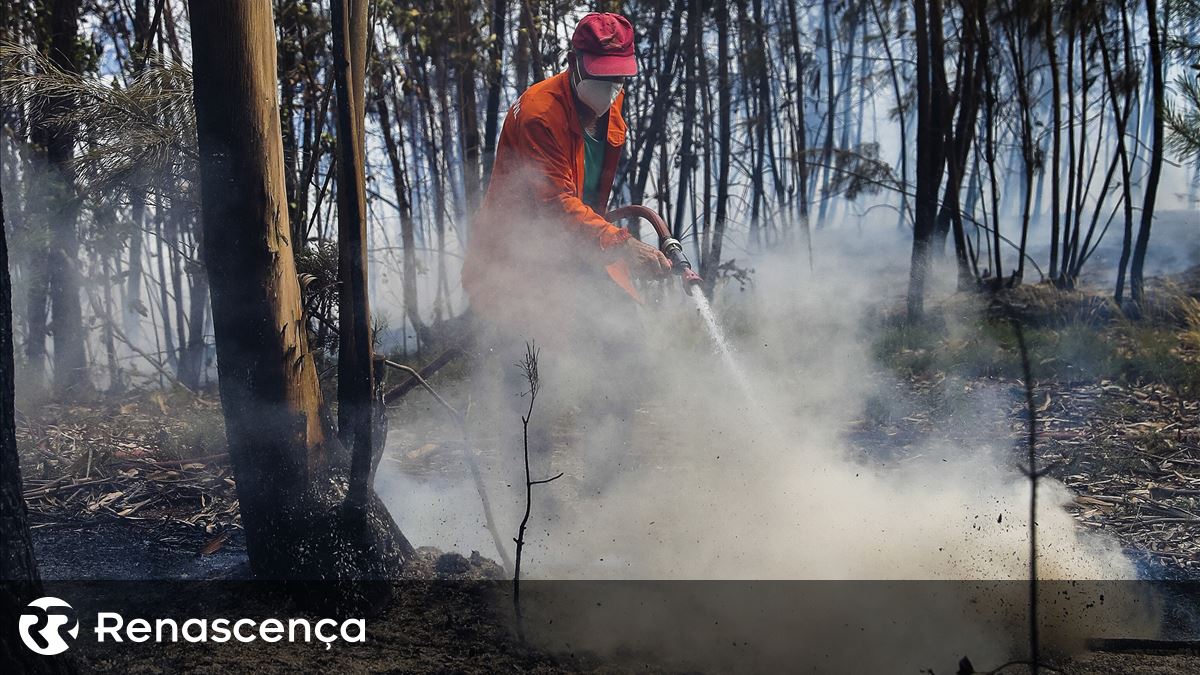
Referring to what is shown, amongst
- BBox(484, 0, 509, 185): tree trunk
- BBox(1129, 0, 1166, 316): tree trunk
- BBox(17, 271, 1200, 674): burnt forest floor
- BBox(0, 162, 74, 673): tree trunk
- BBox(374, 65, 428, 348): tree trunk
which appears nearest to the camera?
BBox(0, 162, 74, 673): tree trunk

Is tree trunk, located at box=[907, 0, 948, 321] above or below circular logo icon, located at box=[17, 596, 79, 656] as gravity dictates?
above

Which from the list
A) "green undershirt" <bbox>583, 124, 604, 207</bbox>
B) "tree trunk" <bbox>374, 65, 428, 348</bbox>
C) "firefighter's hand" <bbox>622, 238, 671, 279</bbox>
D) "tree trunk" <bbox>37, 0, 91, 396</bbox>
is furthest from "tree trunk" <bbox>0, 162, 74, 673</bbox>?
"tree trunk" <bbox>374, 65, 428, 348</bbox>

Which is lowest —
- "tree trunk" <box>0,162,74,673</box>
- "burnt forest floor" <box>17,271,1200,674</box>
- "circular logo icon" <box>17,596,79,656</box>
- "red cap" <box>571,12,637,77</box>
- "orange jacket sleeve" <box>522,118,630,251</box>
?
"burnt forest floor" <box>17,271,1200,674</box>

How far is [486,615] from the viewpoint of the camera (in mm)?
2969

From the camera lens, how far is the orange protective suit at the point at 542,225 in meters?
3.95

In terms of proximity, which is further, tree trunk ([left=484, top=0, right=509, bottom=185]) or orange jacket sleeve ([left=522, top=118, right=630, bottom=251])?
tree trunk ([left=484, top=0, right=509, bottom=185])

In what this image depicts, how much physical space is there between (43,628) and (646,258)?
8.58 ft

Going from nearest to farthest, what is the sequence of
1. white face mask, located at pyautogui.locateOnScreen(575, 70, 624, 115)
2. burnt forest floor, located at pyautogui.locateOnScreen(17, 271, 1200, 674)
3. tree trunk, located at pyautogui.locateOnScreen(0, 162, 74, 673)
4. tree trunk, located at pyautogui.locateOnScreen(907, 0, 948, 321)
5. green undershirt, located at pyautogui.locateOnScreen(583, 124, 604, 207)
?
tree trunk, located at pyautogui.locateOnScreen(0, 162, 74, 673), burnt forest floor, located at pyautogui.locateOnScreen(17, 271, 1200, 674), white face mask, located at pyautogui.locateOnScreen(575, 70, 624, 115), green undershirt, located at pyautogui.locateOnScreen(583, 124, 604, 207), tree trunk, located at pyautogui.locateOnScreen(907, 0, 948, 321)

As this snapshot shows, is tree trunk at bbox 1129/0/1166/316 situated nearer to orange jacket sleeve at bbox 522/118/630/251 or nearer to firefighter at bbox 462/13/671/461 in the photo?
firefighter at bbox 462/13/671/461

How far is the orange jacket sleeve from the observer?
12.9ft

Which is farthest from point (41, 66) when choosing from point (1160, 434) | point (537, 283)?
point (1160, 434)

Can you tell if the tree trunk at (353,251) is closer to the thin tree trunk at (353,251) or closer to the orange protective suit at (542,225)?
the thin tree trunk at (353,251)

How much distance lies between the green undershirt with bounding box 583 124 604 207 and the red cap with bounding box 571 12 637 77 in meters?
0.40

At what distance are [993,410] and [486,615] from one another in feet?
13.7
